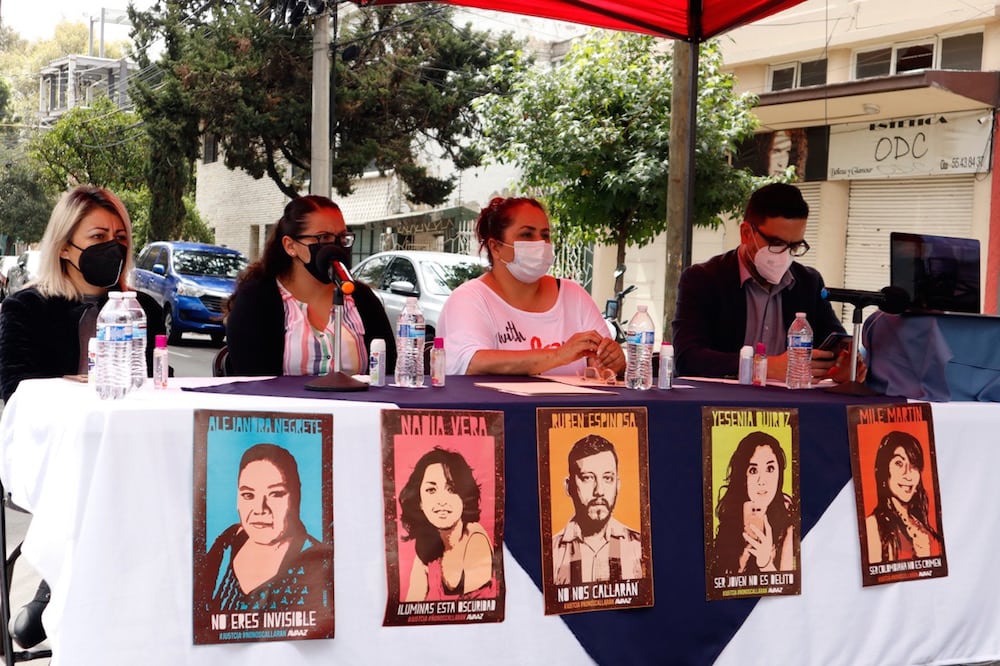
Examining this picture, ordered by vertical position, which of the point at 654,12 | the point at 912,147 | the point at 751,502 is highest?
the point at 912,147

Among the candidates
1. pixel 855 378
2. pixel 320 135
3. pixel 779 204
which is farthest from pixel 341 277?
pixel 320 135

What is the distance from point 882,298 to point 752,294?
915mm

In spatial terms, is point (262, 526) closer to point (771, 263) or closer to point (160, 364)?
point (160, 364)

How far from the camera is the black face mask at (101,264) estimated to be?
359 cm

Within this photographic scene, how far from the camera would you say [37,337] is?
3547 mm

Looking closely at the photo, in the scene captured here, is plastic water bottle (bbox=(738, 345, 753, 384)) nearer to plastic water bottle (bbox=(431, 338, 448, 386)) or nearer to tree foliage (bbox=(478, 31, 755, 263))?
plastic water bottle (bbox=(431, 338, 448, 386))

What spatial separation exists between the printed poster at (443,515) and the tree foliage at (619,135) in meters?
10.3

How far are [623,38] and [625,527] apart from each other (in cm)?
1151

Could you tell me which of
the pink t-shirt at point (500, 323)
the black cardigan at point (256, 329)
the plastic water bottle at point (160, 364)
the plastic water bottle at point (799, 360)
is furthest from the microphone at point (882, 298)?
the plastic water bottle at point (160, 364)

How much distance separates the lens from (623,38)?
1355cm

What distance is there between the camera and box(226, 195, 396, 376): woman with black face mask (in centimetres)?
388

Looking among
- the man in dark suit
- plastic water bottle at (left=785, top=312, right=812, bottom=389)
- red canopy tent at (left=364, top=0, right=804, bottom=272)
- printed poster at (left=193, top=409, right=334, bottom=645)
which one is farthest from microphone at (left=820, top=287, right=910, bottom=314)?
red canopy tent at (left=364, top=0, right=804, bottom=272)

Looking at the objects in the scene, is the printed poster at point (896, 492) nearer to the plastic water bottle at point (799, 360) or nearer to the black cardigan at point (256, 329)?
the plastic water bottle at point (799, 360)

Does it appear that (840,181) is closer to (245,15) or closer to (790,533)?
(790,533)
